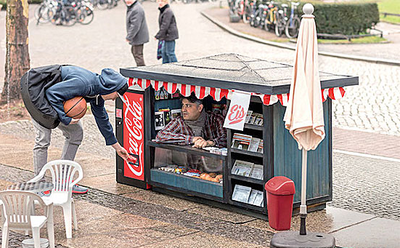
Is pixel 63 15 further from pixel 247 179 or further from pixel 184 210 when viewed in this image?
pixel 247 179

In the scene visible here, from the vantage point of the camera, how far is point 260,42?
2431cm

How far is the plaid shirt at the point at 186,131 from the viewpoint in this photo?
7789 mm

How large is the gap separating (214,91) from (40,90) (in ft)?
A: 5.63

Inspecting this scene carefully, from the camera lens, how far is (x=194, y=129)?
26.3 feet

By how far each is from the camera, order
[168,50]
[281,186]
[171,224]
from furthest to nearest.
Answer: [168,50] → [171,224] → [281,186]

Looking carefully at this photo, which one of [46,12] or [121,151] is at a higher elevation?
[121,151]

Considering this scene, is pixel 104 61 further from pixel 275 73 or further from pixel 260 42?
pixel 275 73

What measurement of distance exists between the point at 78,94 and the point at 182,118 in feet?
5.21

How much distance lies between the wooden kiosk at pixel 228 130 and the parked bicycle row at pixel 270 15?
17452 millimetres

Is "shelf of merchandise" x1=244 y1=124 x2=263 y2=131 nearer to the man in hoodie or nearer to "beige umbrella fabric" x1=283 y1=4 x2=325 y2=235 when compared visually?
"beige umbrella fabric" x1=283 y1=4 x2=325 y2=235

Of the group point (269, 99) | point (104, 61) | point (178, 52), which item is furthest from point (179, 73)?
point (178, 52)

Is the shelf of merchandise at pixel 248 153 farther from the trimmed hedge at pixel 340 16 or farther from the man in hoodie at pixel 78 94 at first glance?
the trimmed hedge at pixel 340 16

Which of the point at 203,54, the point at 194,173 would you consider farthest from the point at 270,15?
the point at 194,173

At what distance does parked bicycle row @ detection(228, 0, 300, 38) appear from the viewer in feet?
82.6
